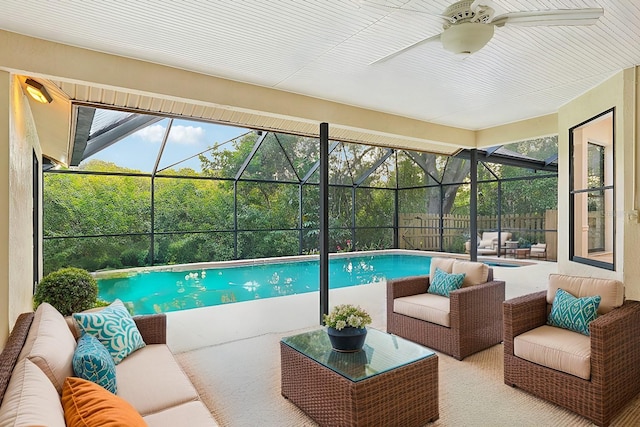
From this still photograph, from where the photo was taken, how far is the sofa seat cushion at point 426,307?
12.3 feet

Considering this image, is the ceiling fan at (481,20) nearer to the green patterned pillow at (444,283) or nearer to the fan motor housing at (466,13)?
the fan motor housing at (466,13)

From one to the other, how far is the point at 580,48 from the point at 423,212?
401 inches

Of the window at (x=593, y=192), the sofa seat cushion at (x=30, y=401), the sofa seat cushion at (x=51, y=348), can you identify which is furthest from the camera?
the window at (x=593, y=192)

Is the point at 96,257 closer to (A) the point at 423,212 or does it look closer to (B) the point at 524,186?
(A) the point at 423,212

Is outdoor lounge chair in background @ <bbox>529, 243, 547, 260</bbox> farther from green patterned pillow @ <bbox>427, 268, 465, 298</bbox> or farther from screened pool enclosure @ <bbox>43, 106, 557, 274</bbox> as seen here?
green patterned pillow @ <bbox>427, 268, 465, 298</bbox>

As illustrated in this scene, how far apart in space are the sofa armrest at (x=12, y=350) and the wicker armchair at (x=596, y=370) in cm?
312

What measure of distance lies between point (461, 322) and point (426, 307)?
393 millimetres

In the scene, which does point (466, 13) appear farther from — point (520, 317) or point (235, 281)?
point (235, 281)

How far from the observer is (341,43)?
3072 millimetres

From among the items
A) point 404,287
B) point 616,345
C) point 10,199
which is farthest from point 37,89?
point 616,345

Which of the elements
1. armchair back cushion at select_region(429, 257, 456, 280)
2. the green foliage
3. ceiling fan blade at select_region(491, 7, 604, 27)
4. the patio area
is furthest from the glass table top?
the green foliage

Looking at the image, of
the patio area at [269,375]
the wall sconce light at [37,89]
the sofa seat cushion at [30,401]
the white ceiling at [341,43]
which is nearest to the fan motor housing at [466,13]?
the white ceiling at [341,43]

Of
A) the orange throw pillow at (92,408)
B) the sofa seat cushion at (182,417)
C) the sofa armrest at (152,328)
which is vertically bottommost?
the sofa seat cushion at (182,417)

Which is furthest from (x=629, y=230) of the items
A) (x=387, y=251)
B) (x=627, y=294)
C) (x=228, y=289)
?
(x=387, y=251)
